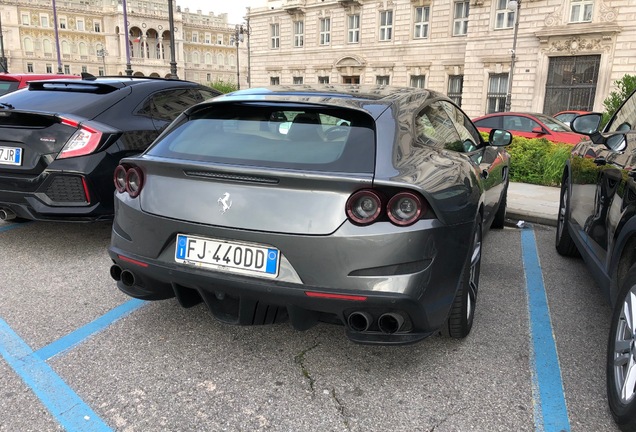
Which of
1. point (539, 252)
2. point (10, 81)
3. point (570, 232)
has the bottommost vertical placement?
point (539, 252)

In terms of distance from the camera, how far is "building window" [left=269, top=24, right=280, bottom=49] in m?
44.2

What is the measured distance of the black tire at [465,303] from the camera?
261 centimetres

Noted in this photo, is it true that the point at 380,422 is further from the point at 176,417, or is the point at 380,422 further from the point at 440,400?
the point at 176,417

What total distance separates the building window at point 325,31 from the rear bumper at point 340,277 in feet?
135

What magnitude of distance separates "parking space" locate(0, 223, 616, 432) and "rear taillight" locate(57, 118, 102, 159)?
3.56 feet

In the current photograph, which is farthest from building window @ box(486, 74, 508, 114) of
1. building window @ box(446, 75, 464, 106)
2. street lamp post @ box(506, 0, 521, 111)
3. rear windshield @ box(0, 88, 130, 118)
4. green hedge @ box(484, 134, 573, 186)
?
rear windshield @ box(0, 88, 130, 118)

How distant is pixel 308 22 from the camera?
41.5m

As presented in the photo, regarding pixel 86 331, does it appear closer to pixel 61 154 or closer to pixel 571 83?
pixel 61 154

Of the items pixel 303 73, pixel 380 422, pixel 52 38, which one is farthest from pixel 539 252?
pixel 52 38

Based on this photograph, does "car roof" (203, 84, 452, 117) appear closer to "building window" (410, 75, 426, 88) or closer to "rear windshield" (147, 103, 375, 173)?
"rear windshield" (147, 103, 375, 173)

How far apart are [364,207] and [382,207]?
8 centimetres

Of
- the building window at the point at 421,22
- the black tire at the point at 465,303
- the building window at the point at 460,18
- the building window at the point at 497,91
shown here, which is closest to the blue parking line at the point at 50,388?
the black tire at the point at 465,303

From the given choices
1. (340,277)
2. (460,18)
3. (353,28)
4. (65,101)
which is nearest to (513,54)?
(460,18)

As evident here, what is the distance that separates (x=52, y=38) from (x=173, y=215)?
108 meters
